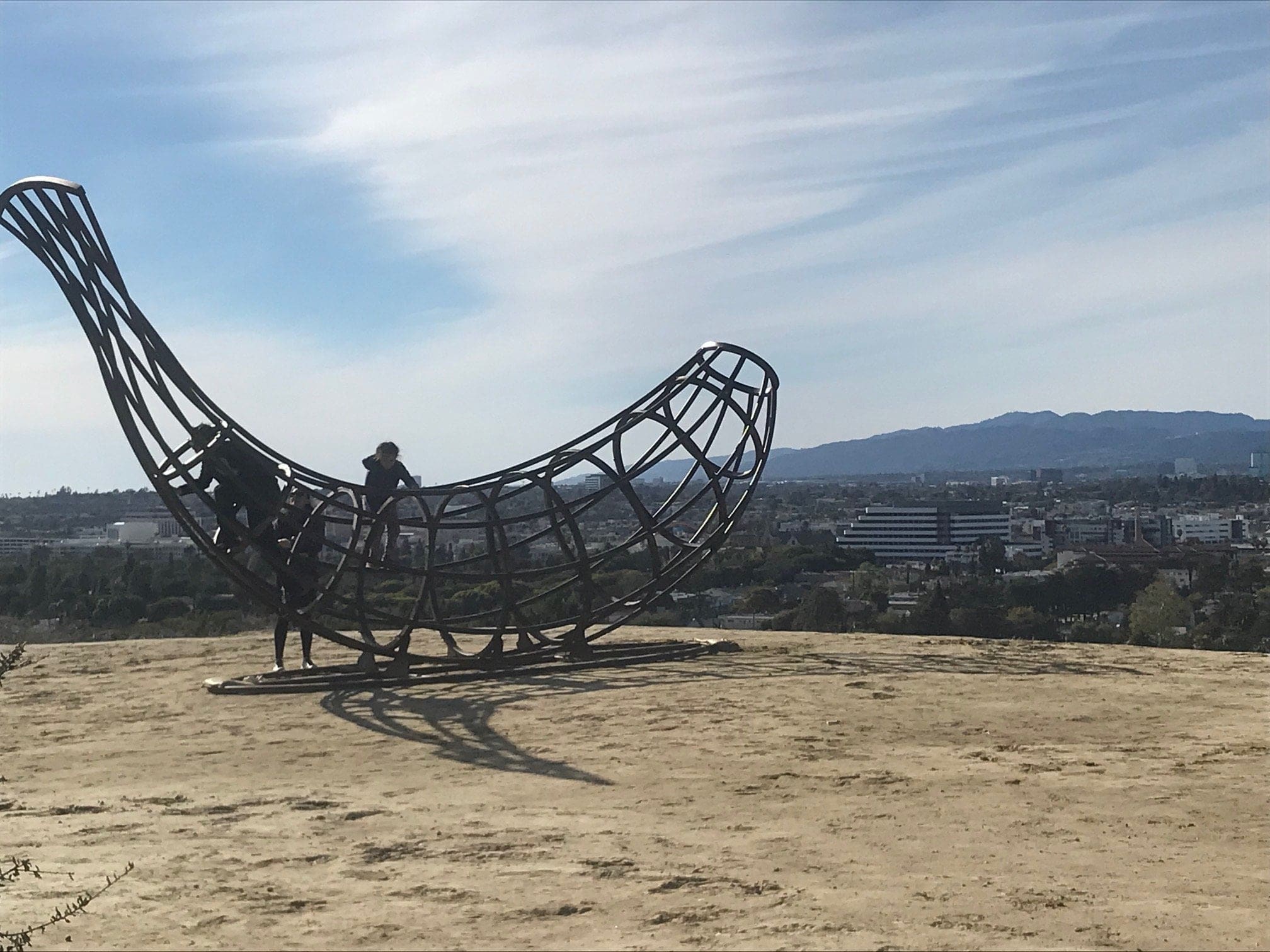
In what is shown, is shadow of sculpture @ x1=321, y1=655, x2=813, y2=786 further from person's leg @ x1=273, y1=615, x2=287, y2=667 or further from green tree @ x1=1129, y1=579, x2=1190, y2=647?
→ green tree @ x1=1129, y1=579, x2=1190, y2=647

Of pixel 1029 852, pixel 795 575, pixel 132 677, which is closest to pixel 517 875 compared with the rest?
pixel 1029 852

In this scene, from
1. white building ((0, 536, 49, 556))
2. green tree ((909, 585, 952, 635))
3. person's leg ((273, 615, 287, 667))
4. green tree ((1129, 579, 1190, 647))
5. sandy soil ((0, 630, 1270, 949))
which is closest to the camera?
sandy soil ((0, 630, 1270, 949))

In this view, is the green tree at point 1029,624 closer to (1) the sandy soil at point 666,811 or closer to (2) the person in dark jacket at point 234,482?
(1) the sandy soil at point 666,811

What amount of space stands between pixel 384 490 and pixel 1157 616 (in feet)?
36.9

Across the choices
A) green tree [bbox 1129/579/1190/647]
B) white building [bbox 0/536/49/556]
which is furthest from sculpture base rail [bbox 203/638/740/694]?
white building [bbox 0/536/49/556]

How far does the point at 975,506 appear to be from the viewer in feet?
151

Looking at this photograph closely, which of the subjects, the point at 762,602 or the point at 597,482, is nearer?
the point at 597,482

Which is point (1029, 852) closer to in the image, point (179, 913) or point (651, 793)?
point (651, 793)

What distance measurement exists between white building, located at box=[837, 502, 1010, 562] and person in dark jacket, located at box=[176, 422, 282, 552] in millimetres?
27447

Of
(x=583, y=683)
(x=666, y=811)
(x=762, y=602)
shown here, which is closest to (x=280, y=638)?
(x=583, y=683)

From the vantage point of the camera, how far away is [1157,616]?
652 inches

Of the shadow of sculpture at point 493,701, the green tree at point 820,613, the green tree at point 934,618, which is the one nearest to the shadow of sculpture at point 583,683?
the shadow of sculpture at point 493,701

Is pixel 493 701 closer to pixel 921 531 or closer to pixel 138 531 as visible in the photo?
pixel 138 531

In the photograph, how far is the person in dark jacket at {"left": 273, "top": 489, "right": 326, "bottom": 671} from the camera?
30.9 feet
